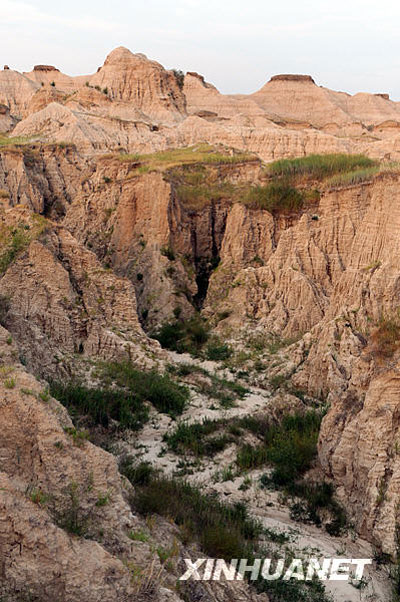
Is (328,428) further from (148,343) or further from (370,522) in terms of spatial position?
(148,343)

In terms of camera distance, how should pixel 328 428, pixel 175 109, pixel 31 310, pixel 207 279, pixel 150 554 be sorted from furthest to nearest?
1. pixel 175 109
2. pixel 207 279
3. pixel 31 310
4. pixel 328 428
5. pixel 150 554

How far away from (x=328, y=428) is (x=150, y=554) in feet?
17.3

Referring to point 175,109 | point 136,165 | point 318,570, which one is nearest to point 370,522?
point 318,570

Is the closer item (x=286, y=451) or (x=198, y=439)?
(x=286, y=451)

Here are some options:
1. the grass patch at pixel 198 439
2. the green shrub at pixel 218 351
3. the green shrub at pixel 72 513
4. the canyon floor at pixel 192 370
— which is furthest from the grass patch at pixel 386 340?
the green shrub at pixel 218 351

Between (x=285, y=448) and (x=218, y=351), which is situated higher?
(x=285, y=448)

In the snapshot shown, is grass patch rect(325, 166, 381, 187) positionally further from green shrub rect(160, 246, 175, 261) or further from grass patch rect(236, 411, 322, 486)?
grass patch rect(236, 411, 322, 486)

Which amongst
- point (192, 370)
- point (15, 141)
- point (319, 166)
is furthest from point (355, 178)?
point (15, 141)

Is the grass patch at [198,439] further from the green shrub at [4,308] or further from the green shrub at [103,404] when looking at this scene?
the green shrub at [4,308]

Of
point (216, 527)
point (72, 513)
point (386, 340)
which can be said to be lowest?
point (216, 527)

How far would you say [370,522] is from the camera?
26.4 feet

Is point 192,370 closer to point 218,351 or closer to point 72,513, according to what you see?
point 218,351

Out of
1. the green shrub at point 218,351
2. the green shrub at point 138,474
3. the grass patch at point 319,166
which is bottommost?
the green shrub at point 218,351

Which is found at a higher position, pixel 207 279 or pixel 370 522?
pixel 207 279
